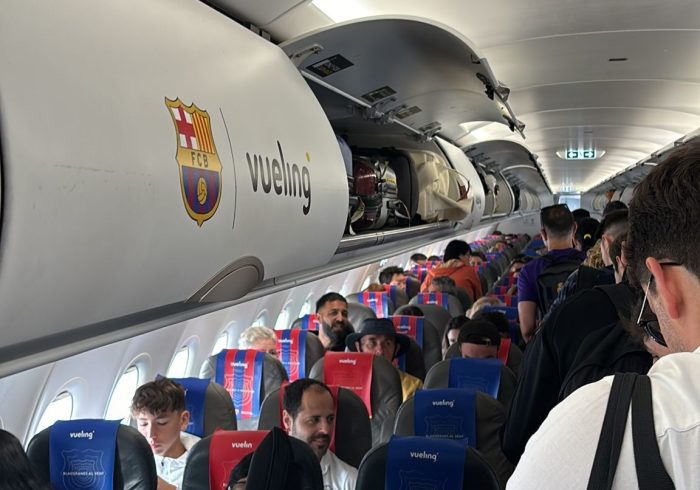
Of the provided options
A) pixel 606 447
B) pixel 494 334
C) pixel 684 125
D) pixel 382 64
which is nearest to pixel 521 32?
pixel 382 64

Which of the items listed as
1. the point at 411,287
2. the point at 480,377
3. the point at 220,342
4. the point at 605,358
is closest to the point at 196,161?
A: the point at 605,358

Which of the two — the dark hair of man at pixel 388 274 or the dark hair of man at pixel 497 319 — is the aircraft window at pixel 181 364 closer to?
the dark hair of man at pixel 497 319

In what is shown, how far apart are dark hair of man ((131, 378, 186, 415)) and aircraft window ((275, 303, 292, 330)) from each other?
5376 millimetres

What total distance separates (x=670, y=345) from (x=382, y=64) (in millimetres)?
3356

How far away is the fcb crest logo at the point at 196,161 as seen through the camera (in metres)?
2.08

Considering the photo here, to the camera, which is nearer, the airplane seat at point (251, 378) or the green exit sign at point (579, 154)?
the airplane seat at point (251, 378)

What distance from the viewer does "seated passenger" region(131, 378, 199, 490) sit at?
4805 mm

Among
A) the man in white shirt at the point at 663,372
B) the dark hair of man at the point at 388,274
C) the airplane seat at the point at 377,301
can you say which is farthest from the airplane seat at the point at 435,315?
the man in white shirt at the point at 663,372

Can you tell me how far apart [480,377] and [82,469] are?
2564 mm

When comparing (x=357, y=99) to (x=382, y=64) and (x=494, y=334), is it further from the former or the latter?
(x=494, y=334)

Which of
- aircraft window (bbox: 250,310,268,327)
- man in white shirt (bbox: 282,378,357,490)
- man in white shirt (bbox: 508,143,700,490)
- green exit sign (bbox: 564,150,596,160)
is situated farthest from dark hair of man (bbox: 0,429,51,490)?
green exit sign (bbox: 564,150,596,160)

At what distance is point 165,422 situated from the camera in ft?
15.8

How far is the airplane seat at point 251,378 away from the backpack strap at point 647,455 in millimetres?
5076

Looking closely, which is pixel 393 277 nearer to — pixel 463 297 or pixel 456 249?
pixel 456 249
